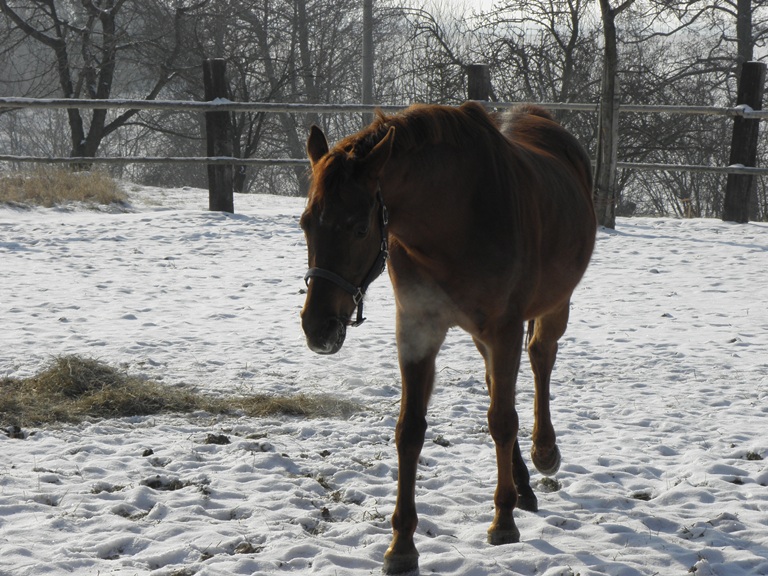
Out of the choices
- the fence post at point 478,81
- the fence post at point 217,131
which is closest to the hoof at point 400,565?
the fence post at point 217,131

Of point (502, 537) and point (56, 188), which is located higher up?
point (56, 188)

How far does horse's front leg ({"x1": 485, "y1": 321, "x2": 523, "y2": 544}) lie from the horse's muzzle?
763 millimetres

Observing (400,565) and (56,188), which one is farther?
(56,188)

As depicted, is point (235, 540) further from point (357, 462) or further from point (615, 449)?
point (615, 449)

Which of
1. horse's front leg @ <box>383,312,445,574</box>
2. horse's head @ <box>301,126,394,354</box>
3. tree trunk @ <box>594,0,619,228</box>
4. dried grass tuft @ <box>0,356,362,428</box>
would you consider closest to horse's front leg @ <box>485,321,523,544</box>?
horse's front leg @ <box>383,312,445,574</box>

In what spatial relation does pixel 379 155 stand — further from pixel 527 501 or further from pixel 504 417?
pixel 527 501

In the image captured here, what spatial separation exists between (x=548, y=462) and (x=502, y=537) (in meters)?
0.73

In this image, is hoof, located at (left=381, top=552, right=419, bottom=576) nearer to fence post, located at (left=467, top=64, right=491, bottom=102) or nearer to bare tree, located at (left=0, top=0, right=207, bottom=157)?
fence post, located at (left=467, top=64, right=491, bottom=102)

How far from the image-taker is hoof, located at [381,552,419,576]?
291 cm

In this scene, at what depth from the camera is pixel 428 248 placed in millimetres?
2965

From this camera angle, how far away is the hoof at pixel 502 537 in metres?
3.17

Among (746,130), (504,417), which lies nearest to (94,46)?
(746,130)

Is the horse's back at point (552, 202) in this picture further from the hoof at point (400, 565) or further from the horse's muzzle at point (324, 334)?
the hoof at point (400, 565)

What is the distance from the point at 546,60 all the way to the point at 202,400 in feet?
45.9
